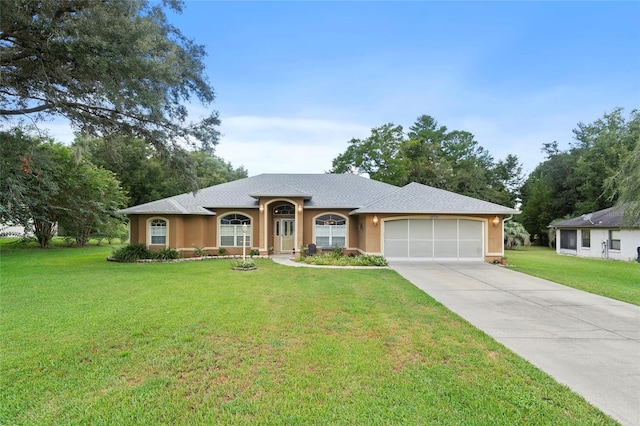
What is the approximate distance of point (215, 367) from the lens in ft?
12.4

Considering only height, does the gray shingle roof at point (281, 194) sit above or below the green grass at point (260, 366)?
above

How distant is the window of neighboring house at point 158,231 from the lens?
1605 cm

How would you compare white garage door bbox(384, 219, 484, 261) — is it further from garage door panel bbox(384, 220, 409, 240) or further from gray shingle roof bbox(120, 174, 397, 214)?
gray shingle roof bbox(120, 174, 397, 214)

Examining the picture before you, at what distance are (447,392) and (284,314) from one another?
346cm

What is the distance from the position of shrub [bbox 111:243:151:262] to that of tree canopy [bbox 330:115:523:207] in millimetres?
22738

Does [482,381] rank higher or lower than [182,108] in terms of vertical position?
lower

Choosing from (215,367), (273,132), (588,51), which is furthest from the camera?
(273,132)

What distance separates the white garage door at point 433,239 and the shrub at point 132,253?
12098 millimetres

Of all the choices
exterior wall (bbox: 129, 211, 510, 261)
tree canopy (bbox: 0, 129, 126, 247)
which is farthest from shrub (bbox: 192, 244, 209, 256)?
tree canopy (bbox: 0, 129, 126, 247)

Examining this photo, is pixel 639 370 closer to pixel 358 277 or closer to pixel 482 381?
pixel 482 381

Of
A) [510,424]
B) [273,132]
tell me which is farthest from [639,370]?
[273,132]

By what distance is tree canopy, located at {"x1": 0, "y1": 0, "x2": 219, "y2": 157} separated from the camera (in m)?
7.06

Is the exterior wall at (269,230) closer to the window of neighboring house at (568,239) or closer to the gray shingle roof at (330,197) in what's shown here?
the gray shingle roof at (330,197)

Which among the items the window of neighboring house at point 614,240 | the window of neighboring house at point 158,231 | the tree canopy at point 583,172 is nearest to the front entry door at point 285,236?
the window of neighboring house at point 158,231
